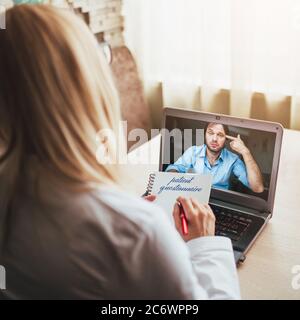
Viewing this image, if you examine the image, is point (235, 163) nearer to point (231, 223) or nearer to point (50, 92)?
point (231, 223)

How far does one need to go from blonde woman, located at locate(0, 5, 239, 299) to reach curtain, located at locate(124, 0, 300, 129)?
1.35 metres

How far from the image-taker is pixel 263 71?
1.97 metres

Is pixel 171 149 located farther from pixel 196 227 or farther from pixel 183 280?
pixel 183 280

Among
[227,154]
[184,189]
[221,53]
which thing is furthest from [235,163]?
[221,53]

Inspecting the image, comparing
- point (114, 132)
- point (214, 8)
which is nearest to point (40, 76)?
point (114, 132)

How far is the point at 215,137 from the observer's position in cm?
114

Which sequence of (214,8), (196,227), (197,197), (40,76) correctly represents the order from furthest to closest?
1. (214,8)
2. (197,197)
3. (196,227)
4. (40,76)

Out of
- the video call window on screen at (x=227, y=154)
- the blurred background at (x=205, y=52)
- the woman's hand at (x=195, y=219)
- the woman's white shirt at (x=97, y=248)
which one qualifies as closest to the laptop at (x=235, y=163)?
the video call window on screen at (x=227, y=154)

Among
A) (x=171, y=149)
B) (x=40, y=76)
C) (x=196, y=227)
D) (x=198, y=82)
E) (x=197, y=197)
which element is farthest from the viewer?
(x=198, y=82)

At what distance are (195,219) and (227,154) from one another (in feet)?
0.79

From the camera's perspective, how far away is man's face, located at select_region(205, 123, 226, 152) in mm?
1136

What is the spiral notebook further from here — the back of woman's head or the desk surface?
the back of woman's head

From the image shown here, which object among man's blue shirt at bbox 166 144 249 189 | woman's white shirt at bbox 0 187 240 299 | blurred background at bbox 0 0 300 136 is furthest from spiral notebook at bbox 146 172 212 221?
blurred background at bbox 0 0 300 136

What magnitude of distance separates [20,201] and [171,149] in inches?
24.0
